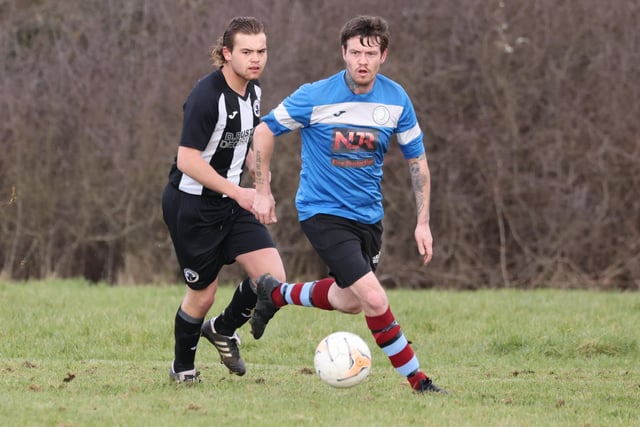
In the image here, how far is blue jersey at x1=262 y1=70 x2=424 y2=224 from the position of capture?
6348 mm

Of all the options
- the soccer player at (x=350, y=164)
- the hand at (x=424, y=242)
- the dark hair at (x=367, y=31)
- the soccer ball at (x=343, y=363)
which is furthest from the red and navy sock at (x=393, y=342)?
the dark hair at (x=367, y=31)

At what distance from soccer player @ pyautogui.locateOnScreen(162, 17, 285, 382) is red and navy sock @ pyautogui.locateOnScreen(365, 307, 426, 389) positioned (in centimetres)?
78

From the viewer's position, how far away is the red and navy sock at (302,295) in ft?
21.5

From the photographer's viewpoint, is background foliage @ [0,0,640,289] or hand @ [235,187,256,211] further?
background foliage @ [0,0,640,289]

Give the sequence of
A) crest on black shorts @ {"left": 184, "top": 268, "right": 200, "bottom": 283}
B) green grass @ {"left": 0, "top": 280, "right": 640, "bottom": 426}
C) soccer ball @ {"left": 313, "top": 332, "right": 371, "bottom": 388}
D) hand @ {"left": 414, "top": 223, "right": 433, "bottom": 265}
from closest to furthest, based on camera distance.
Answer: green grass @ {"left": 0, "top": 280, "right": 640, "bottom": 426}
soccer ball @ {"left": 313, "top": 332, "right": 371, "bottom": 388}
hand @ {"left": 414, "top": 223, "right": 433, "bottom": 265}
crest on black shorts @ {"left": 184, "top": 268, "right": 200, "bottom": 283}

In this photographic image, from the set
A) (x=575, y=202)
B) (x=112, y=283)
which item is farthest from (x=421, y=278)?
(x=112, y=283)

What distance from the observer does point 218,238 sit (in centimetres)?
677

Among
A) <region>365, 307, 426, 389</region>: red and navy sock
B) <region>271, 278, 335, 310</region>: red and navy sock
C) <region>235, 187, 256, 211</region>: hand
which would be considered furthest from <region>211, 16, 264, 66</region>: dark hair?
<region>365, 307, 426, 389</region>: red and navy sock

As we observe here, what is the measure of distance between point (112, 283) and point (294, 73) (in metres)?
4.27

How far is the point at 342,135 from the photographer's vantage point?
6.34m

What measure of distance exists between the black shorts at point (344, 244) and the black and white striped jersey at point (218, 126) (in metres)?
0.63

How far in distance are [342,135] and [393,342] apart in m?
1.24

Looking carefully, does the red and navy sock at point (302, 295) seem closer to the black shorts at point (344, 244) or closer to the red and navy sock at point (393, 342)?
the black shorts at point (344, 244)

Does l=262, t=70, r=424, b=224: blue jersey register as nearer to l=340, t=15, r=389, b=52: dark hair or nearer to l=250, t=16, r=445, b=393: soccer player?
l=250, t=16, r=445, b=393: soccer player
